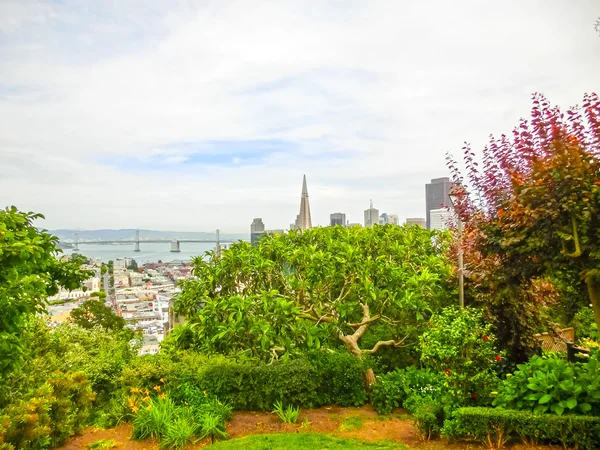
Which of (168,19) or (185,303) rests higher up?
(168,19)

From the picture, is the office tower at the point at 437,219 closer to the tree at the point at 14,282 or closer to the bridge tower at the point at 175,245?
the tree at the point at 14,282

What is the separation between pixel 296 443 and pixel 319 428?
2.90 feet

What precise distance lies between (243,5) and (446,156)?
18.9 feet

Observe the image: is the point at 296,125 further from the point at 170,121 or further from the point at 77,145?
the point at 77,145

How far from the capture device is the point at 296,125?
45.3 feet

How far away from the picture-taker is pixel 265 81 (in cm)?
1063

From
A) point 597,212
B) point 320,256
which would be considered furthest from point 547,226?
point 320,256

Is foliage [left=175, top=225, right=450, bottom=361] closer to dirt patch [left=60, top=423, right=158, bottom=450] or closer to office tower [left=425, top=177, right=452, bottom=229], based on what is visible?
dirt patch [left=60, top=423, right=158, bottom=450]

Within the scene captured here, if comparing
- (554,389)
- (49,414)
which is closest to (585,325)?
(554,389)

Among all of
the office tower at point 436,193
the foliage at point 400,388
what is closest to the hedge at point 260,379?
the foliage at point 400,388

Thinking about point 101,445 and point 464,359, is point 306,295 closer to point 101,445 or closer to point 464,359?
point 464,359

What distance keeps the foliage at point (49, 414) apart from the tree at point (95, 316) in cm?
672

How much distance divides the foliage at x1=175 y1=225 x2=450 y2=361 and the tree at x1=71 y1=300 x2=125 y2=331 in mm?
6709

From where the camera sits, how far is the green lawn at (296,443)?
4273mm
